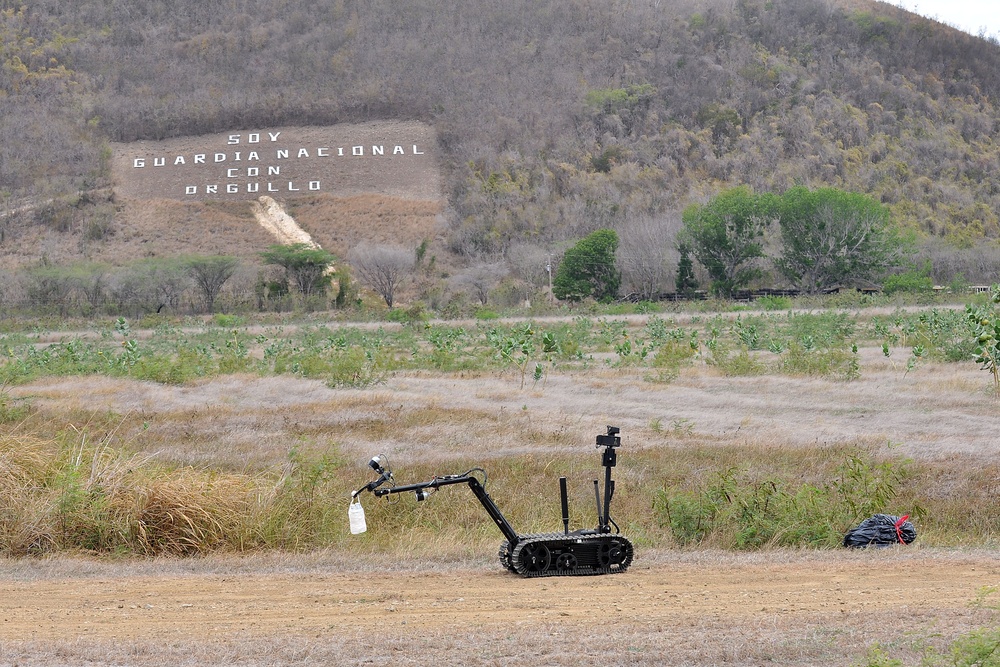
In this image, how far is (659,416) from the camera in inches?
683

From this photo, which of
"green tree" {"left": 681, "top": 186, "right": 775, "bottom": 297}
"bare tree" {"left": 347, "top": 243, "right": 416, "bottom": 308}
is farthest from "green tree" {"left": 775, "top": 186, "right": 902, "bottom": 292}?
"bare tree" {"left": 347, "top": 243, "right": 416, "bottom": 308}

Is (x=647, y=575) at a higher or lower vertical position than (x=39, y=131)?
lower

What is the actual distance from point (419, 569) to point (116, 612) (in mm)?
2694

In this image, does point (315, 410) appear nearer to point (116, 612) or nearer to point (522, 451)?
point (522, 451)

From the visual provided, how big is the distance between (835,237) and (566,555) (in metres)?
54.5

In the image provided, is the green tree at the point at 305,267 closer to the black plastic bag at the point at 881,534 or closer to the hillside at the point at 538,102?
the hillside at the point at 538,102

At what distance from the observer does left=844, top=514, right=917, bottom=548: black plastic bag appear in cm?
1049

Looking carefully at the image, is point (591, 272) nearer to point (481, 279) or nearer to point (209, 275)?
point (481, 279)

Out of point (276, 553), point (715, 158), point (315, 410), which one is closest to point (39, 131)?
point (715, 158)

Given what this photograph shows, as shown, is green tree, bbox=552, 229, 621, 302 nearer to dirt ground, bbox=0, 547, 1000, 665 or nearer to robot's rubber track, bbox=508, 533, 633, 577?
dirt ground, bbox=0, 547, 1000, 665

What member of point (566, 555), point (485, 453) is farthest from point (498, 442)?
point (566, 555)

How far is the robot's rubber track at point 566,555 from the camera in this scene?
28.2 ft

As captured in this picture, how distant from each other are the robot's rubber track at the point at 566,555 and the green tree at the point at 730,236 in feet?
172

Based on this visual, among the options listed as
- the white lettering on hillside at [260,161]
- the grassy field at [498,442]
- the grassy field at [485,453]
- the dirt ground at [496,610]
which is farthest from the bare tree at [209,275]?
the dirt ground at [496,610]
